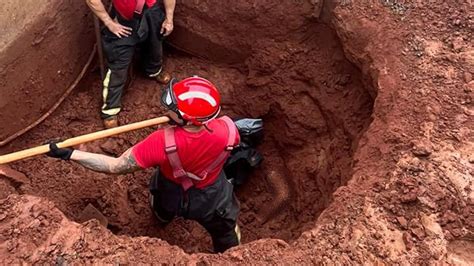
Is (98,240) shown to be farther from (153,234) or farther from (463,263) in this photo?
(463,263)

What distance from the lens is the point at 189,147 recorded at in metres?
3.86

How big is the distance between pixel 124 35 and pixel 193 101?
1.56 metres

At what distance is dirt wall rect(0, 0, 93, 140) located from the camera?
452 centimetres

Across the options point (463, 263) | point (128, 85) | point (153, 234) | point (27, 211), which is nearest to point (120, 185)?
point (153, 234)

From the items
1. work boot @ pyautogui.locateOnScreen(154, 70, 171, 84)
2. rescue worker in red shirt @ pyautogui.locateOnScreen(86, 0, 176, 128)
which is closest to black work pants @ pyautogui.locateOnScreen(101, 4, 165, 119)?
rescue worker in red shirt @ pyautogui.locateOnScreen(86, 0, 176, 128)

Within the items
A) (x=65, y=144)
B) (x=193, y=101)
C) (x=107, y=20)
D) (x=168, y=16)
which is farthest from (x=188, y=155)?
(x=168, y=16)

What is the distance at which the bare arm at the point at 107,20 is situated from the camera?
4638 millimetres

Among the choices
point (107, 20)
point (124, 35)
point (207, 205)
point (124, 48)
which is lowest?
point (207, 205)

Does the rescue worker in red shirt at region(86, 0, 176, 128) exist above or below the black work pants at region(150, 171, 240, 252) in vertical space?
above

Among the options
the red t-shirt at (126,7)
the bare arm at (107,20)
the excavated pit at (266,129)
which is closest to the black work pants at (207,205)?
the excavated pit at (266,129)

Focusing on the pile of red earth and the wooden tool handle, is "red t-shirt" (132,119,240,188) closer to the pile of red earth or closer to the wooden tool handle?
the wooden tool handle

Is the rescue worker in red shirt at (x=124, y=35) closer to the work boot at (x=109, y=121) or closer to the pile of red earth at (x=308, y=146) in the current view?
Answer: the work boot at (x=109, y=121)

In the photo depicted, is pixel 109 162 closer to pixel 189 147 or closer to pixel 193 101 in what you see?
pixel 189 147

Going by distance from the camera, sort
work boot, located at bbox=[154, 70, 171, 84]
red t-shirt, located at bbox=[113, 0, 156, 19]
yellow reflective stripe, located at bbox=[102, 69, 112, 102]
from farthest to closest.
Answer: work boot, located at bbox=[154, 70, 171, 84], yellow reflective stripe, located at bbox=[102, 69, 112, 102], red t-shirt, located at bbox=[113, 0, 156, 19]
